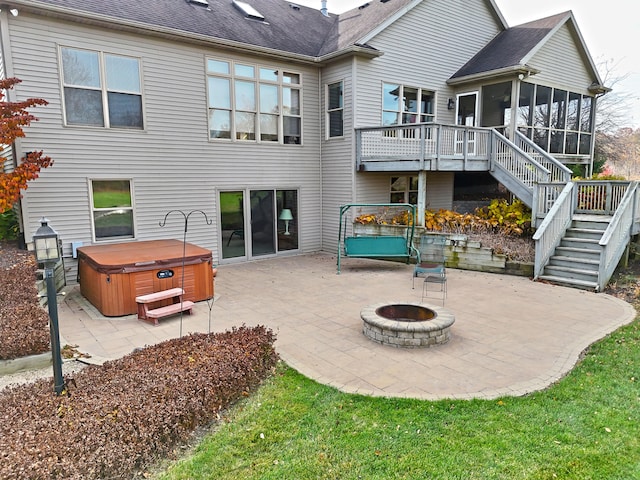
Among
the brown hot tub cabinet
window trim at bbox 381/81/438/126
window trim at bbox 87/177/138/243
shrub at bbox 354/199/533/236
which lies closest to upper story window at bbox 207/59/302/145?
window trim at bbox 87/177/138/243

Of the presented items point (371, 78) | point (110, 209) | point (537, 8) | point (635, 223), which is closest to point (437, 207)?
point (371, 78)

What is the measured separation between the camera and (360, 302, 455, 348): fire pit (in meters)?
5.27

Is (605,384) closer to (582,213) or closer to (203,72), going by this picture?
(582,213)

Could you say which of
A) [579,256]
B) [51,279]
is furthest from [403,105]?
[51,279]

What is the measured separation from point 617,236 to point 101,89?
1141 centimetres

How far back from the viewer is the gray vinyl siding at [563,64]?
13.5 m

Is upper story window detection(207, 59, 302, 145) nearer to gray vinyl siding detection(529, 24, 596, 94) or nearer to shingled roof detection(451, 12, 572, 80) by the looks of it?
shingled roof detection(451, 12, 572, 80)

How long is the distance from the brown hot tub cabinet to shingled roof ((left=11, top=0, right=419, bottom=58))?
4956 mm

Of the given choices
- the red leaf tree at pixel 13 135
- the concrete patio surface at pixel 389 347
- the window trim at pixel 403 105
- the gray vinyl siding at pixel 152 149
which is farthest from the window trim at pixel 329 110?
the red leaf tree at pixel 13 135

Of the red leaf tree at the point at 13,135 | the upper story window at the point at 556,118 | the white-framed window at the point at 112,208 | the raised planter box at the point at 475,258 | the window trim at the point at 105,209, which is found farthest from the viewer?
the upper story window at the point at 556,118

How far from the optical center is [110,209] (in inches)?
370

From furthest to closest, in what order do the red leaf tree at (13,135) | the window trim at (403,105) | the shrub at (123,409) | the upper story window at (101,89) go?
the window trim at (403,105), the upper story window at (101,89), the red leaf tree at (13,135), the shrub at (123,409)

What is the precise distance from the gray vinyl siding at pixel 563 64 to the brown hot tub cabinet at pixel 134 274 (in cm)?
1205

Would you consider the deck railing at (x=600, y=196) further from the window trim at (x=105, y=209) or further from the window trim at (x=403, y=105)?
the window trim at (x=105, y=209)
